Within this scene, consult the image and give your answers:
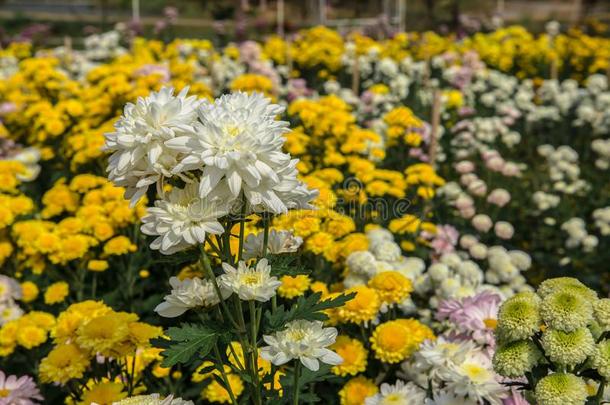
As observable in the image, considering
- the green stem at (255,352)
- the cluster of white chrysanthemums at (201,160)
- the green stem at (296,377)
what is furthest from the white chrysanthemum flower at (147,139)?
the green stem at (296,377)

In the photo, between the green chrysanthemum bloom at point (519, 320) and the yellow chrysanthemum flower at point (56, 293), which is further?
the yellow chrysanthemum flower at point (56, 293)

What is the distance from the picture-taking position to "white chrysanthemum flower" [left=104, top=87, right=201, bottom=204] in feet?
4.43

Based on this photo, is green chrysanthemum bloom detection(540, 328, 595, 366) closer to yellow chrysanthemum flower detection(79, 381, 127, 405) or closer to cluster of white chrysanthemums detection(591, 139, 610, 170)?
yellow chrysanthemum flower detection(79, 381, 127, 405)

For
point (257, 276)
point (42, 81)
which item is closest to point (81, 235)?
point (257, 276)

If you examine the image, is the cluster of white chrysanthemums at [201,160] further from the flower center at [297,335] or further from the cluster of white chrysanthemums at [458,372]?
the cluster of white chrysanthemums at [458,372]

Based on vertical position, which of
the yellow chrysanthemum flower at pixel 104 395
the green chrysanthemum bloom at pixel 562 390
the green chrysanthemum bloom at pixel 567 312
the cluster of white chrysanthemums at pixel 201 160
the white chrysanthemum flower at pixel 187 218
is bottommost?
the yellow chrysanthemum flower at pixel 104 395

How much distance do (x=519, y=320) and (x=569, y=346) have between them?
11 centimetres

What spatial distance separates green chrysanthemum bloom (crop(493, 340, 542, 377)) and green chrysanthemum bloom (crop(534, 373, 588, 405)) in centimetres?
5

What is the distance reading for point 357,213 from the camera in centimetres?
347

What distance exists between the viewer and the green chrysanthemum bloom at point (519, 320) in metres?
1.44

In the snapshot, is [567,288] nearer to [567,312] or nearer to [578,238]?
[567,312]

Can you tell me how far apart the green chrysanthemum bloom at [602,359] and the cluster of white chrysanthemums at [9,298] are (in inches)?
88.4

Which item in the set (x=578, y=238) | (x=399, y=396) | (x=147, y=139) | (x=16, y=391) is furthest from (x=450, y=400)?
(x=578, y=238)

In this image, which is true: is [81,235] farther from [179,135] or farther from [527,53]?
[527,53]
